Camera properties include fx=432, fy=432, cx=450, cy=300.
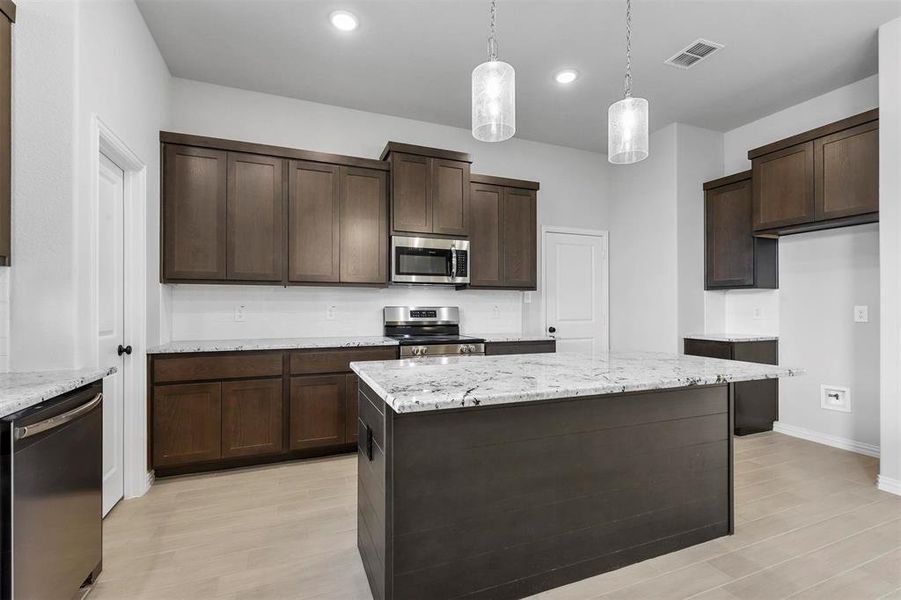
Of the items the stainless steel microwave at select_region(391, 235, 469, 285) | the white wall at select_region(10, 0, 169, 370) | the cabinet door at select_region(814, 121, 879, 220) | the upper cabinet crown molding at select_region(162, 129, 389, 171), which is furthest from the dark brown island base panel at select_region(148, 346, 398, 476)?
the cabinet door at select_region(814, 121, 879, 220)

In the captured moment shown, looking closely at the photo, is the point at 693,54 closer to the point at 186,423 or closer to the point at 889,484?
the point at 889,484

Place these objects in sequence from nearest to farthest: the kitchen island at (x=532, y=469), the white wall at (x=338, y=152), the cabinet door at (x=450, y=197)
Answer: the kitchen island at (x=532, y=469) < the white wall at (x=338, y=152) < the cabinet door at (x=450, y=197)

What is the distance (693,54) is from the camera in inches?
123

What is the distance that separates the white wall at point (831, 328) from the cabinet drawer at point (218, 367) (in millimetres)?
4469

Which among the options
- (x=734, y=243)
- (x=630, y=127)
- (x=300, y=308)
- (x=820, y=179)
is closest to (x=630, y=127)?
(x=630, y=127)

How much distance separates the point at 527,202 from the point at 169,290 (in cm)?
324

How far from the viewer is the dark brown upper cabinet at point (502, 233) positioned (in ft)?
13.4

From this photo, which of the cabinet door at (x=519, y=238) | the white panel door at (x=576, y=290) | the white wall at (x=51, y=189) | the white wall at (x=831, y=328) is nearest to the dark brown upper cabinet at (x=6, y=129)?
the white wall at (x=51, y=189)

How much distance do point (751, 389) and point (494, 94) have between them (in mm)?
3750

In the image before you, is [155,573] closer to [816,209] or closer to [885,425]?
[885,425]

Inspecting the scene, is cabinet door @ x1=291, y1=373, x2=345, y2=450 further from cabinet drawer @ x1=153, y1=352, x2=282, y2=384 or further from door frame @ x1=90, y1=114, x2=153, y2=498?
door frame @ x1=90, y1=114, x2=153, y2=498

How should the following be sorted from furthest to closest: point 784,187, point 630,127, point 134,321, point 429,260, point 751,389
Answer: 1. point 751,389
2. point 429,260
3. point 784,187
4. point 134,321
5. point 630,127

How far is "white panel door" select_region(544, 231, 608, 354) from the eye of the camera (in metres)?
4.86

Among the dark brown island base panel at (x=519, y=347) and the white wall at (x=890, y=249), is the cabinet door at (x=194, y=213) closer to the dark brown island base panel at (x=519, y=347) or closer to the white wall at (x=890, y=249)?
the dark brown island base panel at (x=519, y=347)
